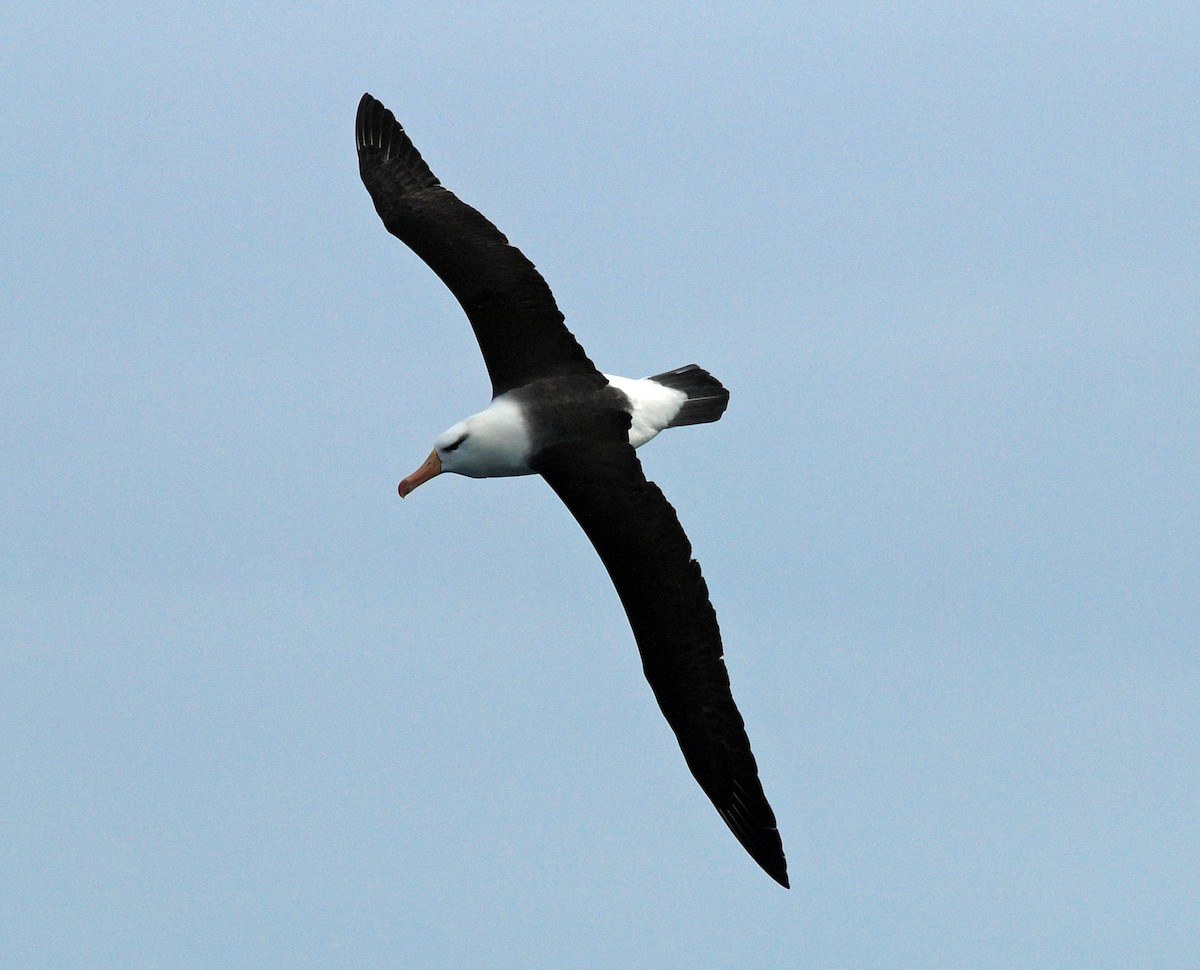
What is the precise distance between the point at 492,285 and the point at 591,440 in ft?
5.26

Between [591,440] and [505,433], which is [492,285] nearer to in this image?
[505,433]

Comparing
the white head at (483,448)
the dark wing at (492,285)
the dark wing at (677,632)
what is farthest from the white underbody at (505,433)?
the dark wing at (677,632)

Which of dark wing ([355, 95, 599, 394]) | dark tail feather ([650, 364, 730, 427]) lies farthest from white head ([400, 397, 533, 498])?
dark tail feather ([650, 364, 730, 427])

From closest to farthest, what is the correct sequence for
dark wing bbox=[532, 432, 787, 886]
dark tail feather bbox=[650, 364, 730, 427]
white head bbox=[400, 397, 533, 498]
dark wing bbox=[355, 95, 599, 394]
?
1. dark wing bbox=[532, 432, 787, 886]
2. white head bbox=[400, 397, 533, 498]
3. dark wing bbox=[355, 95, 599, 394]
4. dark tail feather bbox=[650, 364, 730, 427]

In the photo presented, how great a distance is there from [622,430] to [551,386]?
2.22ft

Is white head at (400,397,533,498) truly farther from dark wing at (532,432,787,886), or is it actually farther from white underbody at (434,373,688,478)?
dark wing at (532,432,787,886)

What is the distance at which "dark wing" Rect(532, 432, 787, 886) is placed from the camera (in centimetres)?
1588

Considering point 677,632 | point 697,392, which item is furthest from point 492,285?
point 677,632

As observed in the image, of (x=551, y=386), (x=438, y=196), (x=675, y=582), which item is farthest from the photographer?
(x=438, y=196)

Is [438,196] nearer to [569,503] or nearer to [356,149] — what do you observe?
[356,149]

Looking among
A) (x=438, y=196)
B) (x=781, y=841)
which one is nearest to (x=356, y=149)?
(x=438, y=196)

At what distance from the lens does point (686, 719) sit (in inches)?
632

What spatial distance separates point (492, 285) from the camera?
17.5 metres

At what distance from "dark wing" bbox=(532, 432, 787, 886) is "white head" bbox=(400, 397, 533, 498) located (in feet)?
2.40
